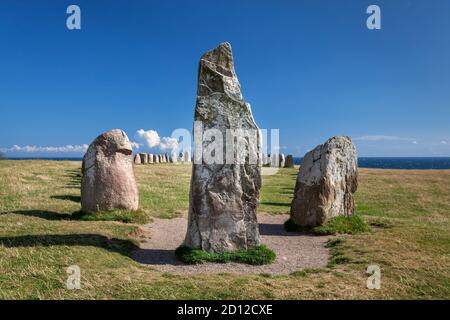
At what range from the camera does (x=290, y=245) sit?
13500 millimetres

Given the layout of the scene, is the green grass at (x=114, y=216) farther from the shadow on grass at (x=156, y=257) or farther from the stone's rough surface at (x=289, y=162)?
the stone's rough surface at (x=289, y=162)

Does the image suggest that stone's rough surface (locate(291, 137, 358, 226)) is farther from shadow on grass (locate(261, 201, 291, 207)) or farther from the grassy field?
shadow on grass (locate(261, 201, 291, 207))

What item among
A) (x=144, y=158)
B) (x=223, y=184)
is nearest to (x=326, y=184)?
(x=223, y=184)

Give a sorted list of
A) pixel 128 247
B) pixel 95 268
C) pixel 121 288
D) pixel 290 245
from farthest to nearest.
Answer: pixel 290 245 < pixel 128 247 < pixel 95 268 < pixel 121 288

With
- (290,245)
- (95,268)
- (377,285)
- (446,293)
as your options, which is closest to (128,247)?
(95,268)

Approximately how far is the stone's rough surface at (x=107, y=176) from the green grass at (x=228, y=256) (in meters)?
6.00

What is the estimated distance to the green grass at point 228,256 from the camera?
422 inches

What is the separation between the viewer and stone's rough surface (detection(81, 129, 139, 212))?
52.9 ft

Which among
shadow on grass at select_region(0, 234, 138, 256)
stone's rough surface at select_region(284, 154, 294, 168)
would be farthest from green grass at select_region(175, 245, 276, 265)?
stone's rough surface at select_region(284, 154, 294, 168)

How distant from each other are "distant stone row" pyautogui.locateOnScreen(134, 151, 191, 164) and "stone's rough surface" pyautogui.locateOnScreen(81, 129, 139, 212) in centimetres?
4492

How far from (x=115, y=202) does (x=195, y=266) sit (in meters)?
6.88

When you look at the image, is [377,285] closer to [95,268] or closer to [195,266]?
[195,266]

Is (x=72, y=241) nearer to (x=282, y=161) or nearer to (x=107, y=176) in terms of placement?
(x=107, y=176)

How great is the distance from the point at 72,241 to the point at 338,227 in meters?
9.02
